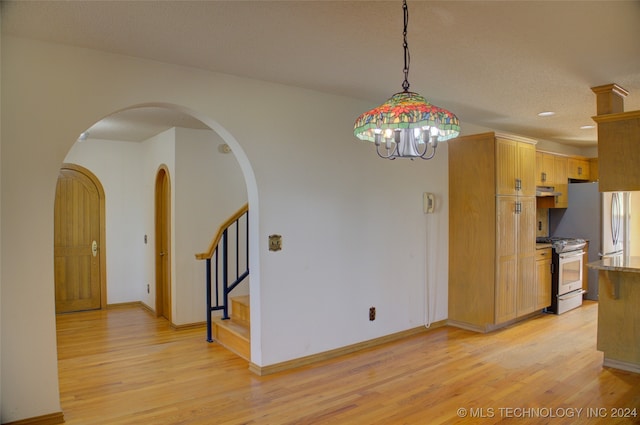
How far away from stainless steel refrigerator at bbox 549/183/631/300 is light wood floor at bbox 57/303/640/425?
205cm

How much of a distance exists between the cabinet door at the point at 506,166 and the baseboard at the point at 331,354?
1.74 meters

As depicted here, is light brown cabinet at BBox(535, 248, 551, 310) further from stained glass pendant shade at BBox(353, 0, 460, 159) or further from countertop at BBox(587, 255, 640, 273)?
stained glass pendant shade at BBox(353, 0, 460, 159)

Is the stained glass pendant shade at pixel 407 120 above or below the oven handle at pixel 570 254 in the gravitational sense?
above

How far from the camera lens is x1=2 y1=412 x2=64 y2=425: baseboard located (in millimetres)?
2570

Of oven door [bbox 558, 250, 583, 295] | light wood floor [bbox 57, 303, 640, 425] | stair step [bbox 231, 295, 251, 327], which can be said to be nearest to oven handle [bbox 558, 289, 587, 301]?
oven door [bbox 558, 250, 583, 295]

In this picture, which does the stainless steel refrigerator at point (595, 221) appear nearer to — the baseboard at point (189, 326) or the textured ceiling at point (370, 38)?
the textured ceiling at point (370, 38)

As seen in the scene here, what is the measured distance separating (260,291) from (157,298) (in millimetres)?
2705

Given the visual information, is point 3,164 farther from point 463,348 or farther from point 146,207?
point 463,348

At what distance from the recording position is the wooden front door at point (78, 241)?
5.80 m

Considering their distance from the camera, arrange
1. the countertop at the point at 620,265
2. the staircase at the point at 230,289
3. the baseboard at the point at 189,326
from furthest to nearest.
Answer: the baseboard at the point at 189,326 < the staircase at the point at 230,289 < the countertop at the point at 620,265

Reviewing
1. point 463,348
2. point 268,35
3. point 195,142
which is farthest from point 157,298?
point 268,35

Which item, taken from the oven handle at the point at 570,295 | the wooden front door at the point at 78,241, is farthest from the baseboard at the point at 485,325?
the wooden front door at the point at 78,241

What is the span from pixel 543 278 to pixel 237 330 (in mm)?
3917

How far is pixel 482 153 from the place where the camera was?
4.80 m
